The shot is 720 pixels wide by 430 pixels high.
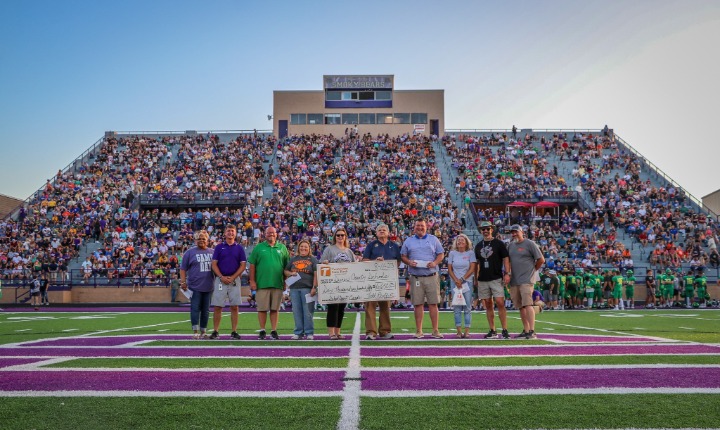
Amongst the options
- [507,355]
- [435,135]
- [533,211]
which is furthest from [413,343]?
[435,135]

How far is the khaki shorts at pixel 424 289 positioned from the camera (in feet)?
31.9

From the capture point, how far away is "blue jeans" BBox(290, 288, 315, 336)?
945cm

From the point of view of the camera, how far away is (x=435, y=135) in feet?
149

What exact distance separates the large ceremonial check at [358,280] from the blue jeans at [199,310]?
194 cm

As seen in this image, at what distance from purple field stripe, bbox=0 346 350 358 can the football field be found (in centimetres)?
2

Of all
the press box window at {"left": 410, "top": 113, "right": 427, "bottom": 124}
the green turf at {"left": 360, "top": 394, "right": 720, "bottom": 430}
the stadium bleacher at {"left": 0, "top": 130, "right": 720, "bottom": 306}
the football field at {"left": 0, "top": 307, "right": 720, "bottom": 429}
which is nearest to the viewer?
the green turf at {"left": 360, "top": 394, "right": 720, "bottom": 430}

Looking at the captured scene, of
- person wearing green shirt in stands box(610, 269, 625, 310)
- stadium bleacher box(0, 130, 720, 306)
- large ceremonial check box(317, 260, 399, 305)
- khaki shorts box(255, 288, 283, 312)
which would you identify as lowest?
person wearing green shirt in stands box(610, 269, 625, 310)

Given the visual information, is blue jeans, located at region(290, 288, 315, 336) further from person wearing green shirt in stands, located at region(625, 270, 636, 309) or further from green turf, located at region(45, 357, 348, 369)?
person wearing green shirt in stands, located at region(625, 270, 636, 309)

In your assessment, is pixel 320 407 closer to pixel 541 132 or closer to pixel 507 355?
pixel 507 355

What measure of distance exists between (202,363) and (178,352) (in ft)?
3.92

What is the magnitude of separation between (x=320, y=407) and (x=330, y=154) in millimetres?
36420

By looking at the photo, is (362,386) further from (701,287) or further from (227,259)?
(701,287)

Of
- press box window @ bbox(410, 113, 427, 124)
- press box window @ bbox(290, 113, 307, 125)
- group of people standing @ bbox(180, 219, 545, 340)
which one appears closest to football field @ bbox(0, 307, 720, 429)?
group of people standing @ bbox(180, 219, 545, 340)

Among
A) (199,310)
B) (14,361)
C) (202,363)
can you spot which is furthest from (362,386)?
(199,310)
